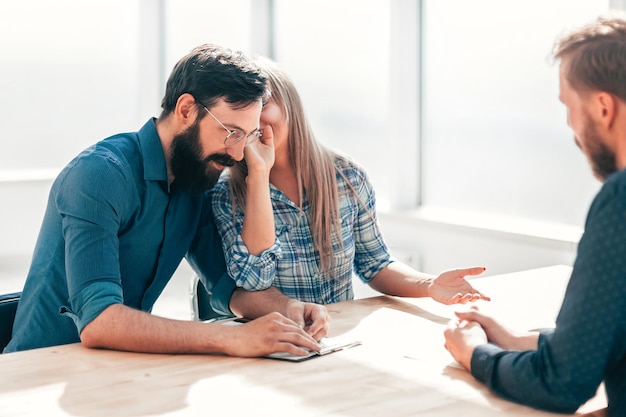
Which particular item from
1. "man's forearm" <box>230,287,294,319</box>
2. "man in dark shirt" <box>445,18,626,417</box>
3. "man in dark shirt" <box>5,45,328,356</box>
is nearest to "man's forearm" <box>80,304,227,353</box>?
"man in dark shirt" <box>5,45,328,356</box>

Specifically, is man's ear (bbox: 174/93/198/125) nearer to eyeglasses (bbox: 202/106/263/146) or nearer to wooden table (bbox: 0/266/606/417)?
eyeglasses (bbox: 202/106/263/146)

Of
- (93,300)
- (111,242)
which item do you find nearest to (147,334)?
(93,300)

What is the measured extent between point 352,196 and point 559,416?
4.24ft

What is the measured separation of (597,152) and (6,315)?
167 centimetres

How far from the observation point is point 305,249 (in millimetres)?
2598

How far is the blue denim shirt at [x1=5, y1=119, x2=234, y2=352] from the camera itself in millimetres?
2002

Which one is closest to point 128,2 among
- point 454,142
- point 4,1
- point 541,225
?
point 4,1

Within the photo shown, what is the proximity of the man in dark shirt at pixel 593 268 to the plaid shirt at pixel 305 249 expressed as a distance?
1008 millimetres

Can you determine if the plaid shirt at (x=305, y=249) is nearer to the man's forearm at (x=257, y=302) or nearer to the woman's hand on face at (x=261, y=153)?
the man's forearm at (x=257, y=302)

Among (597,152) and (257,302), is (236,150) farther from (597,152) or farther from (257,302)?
(597,152)

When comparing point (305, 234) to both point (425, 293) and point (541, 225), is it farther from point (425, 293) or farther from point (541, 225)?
point (541, 225)

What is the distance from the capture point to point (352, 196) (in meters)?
2.69

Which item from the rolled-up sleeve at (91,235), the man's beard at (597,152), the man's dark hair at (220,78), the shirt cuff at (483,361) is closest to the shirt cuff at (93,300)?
the rolled-up sleeve at (91,235)

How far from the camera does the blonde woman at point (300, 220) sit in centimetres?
242
